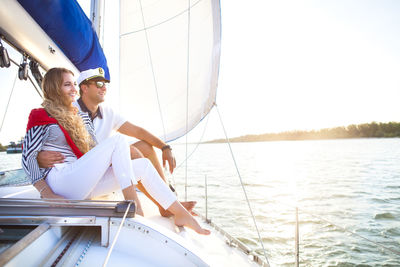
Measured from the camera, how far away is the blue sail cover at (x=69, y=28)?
1.54 m

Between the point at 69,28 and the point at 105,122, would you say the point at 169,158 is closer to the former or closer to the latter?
→ the point at 105,122

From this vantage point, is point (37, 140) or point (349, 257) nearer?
point (37, 140)

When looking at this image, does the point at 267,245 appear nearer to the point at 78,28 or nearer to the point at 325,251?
the point at 325,251

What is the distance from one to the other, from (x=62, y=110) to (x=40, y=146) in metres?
0.24

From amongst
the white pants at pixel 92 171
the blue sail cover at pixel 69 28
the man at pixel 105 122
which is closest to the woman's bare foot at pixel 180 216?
the man at pixel 105 122

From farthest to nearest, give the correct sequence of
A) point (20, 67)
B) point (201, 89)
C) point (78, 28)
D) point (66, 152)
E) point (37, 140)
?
point (201, 89), point (20, 67), point (78, 28), point (66, 152), point (37, 140)

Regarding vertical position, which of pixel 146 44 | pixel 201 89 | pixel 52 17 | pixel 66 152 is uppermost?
pixel 146 44

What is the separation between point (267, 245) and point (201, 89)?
240 centimetres

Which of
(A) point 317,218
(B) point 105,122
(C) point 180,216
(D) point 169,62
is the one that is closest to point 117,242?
(C) point 180,216

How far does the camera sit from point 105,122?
1849 millimetres

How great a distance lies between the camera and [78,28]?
1.85 m

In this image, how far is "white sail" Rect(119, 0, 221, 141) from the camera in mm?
2625

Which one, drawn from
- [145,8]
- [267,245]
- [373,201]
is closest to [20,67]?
[145,8]

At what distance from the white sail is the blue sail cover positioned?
31.5 inches
